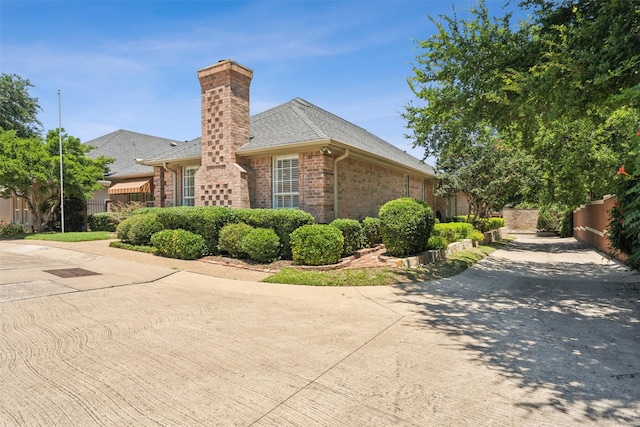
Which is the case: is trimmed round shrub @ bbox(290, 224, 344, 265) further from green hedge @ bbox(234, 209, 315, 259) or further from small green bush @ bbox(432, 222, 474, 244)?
small green bush @ bbox(432, 222, 474, 244)

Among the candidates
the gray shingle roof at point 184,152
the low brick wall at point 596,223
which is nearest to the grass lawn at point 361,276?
the low brick wall at point 596,223

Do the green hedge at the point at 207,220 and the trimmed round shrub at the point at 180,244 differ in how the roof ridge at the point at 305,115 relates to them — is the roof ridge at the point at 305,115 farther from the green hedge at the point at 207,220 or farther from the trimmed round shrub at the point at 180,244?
the trimmed round shrub at the point at 180,244

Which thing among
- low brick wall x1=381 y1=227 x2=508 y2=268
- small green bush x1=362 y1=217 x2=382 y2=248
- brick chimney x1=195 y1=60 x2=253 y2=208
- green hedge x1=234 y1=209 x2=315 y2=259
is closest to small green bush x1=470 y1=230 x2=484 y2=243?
low brick wall x1=381 y1=227 x2=508 y2=268

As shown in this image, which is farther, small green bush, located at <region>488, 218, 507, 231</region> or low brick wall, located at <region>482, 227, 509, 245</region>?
small green bush, located at <region>488, 218, 507, 231</region>

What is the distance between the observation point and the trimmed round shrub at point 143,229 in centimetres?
1249

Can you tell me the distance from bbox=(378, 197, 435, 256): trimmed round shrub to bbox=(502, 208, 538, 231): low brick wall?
28.1 m

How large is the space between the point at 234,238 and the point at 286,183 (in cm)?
307

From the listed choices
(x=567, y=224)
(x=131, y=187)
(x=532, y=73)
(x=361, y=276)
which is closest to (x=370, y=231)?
(x=361, y=276)

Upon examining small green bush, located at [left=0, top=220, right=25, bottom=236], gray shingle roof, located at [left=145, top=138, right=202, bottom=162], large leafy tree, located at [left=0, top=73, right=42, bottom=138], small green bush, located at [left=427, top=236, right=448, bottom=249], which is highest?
large leafy tree, located at [left=0, top=73, right=42, bottom=138]

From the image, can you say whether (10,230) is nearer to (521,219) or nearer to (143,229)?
(143,229)

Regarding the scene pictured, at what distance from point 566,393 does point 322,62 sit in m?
11.9

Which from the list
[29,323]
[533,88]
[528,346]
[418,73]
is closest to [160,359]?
[29,323]

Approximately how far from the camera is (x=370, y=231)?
12391 millimetres

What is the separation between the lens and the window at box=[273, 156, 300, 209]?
12.3 m
